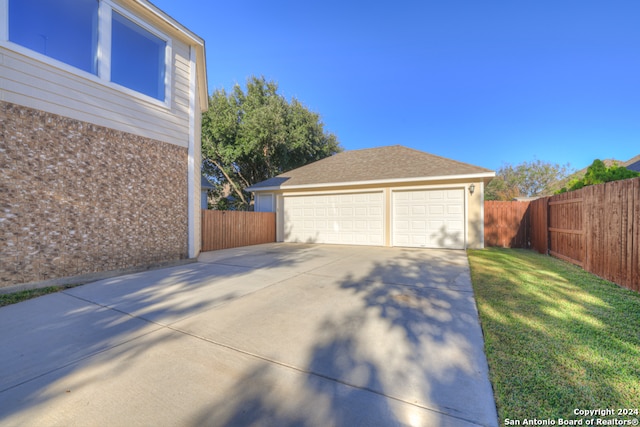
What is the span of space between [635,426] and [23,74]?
325 inches

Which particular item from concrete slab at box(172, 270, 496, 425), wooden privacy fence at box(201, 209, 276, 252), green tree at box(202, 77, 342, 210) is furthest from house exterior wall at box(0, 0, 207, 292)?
green tree at box(202, 77, 342, 210)

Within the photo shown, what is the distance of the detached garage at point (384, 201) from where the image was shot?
363 inches

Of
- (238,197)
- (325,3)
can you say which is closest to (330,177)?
(325,3)

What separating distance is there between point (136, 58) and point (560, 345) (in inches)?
351

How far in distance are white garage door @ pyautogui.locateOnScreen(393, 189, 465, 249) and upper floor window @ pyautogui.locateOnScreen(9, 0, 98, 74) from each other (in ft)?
31.0

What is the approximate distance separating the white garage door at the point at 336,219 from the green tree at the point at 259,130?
6511 mm

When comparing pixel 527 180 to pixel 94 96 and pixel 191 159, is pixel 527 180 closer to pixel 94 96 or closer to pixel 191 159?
pixel 191 159

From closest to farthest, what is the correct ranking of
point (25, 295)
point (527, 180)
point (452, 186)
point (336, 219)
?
point (25, 295) → point (452, 186) → point (336, 219) → point (527, 180)

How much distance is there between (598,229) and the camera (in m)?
5.03

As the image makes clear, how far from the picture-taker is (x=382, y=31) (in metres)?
12.4

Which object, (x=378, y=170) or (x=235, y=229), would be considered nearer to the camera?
(x=235, y=229)

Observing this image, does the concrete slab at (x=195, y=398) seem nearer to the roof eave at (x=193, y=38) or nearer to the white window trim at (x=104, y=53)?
the white window trim at (x=104, y=53)

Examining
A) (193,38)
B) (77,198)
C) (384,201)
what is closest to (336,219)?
(384,201)

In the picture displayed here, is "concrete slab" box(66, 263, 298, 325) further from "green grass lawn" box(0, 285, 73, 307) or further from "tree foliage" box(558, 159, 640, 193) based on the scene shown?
"tree foliage" box(558, 159, 640, 193)
